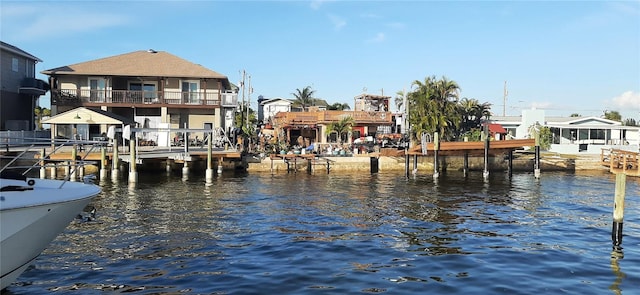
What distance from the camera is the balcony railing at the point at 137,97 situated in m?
39.1

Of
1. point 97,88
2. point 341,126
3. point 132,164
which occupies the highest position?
point 97,88

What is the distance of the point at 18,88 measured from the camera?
39375 mm

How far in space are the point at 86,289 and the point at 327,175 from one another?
25.1 m

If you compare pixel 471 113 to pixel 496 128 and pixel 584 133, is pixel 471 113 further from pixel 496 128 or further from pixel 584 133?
pixel 584 133

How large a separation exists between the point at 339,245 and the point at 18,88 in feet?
119

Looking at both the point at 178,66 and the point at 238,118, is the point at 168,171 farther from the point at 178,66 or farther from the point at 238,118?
the point at 238,118

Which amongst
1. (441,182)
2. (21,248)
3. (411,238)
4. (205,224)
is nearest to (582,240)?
(411,238)

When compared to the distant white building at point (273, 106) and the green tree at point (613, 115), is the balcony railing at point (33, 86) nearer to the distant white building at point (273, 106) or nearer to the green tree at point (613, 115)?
the distant white building at point (273, 106)

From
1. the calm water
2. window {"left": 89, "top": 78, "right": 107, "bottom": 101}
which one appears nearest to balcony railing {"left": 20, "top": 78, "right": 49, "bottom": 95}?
window {"left": 89, "top": 78, "right": 107, "bottom": 101}

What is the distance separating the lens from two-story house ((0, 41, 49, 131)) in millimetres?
37000

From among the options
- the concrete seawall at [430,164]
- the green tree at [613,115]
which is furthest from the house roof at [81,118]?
the green tree at [613,115]

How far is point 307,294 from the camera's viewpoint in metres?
9.55

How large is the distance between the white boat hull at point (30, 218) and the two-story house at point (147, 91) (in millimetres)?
30804

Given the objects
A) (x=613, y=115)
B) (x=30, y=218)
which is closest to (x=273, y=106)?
(x=613, y=115)
